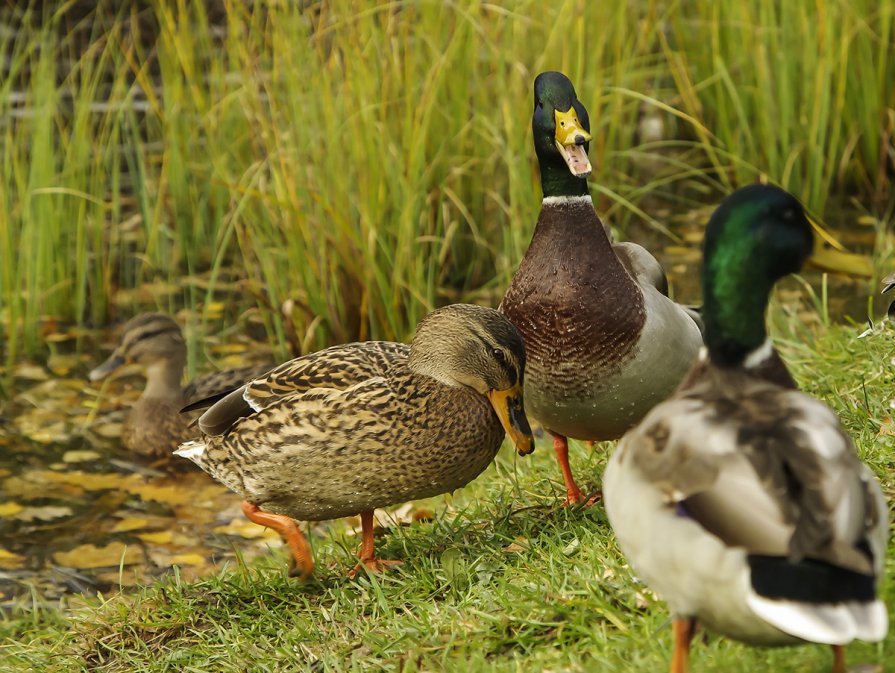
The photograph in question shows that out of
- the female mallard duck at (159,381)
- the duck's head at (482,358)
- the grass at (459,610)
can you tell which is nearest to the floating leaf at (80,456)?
the female mallard duck at (159,381)

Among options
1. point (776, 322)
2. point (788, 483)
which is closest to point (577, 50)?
point (776, 322)

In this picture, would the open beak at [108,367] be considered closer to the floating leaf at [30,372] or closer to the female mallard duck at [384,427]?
the floating leaf at [30,372]

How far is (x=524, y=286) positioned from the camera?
13.4 feet

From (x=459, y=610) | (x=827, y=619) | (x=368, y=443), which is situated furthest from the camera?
(x=368, y=443)

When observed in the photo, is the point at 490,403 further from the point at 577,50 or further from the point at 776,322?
the point at 577,50

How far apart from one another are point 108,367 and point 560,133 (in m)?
3.29

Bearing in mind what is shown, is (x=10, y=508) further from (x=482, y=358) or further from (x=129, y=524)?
(x=482, y=358)

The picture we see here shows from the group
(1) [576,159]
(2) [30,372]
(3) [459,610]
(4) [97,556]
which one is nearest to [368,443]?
(3) [459,610]

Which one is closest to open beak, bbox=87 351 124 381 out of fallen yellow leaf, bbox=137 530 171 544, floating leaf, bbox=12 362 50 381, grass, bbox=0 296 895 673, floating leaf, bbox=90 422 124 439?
floating leaf, bbox=90 422 124 439

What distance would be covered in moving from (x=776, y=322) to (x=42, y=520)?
3.43 metres

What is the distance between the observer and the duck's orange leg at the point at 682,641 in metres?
2.50

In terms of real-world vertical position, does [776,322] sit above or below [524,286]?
below

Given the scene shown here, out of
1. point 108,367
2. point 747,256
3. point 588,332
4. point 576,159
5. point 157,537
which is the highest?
point 747,256

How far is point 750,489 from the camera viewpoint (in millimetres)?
2207
